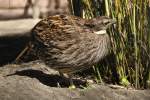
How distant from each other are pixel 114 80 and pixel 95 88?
1.35ft

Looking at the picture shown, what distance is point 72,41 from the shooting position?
6.89m

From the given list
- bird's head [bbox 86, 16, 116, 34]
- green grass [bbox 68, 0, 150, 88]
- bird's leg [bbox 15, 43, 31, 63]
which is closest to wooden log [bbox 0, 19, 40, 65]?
bird's leg [bbox 15, 43, 31, 63]

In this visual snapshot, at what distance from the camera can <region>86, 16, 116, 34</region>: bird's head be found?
6950 mm

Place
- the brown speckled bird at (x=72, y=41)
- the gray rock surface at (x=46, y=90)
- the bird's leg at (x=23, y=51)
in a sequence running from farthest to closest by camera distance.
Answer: the bird's leg at (x=23, y=51)
the brown speckled bird at (x=72, y=41)
the gray rock surface at (x=46, y=90)

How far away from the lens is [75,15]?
7.62 meters

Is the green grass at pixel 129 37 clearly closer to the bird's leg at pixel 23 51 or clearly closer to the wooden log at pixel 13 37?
the bird's leg at pixel 23 51

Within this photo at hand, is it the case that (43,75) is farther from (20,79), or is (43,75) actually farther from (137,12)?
(137,12)

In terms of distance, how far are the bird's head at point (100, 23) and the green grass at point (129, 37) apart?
0.26 meters

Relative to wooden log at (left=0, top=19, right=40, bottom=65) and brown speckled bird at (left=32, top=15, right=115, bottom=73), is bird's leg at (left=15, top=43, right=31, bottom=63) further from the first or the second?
brown speckled bird at (left=32, top=15, right=115, bottom=73)

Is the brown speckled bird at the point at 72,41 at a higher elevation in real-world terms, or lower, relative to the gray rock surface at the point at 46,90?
higher

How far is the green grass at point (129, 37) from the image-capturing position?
712cm

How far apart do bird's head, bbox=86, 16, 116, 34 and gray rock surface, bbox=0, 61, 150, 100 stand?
0.63 meters

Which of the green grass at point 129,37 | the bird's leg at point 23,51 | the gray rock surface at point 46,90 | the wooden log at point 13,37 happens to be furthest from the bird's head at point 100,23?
the wooden log at point 13,37

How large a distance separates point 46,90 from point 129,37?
1.11 metres
